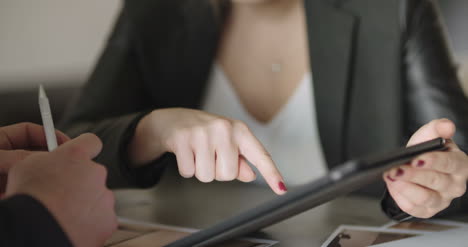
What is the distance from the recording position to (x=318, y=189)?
0.24m

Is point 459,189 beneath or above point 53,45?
beneath

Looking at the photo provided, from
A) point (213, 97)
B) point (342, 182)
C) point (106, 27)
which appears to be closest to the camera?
point (342, 182)

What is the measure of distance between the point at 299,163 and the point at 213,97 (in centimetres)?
18

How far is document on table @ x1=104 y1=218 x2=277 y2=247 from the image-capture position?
1.17ft

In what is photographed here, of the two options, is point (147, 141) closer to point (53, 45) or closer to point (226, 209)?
point (226, 209)

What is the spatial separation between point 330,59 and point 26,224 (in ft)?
1.59

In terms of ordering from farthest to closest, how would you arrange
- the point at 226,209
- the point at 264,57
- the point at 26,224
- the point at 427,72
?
the point at 264,57 → the point at 427,72 → the point at 226,209 → the point at 26,224

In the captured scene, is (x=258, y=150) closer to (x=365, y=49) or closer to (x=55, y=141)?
(x=55, y=141)

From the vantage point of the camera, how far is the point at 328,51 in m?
0.62

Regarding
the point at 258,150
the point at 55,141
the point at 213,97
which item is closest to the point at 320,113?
the point at 213,97

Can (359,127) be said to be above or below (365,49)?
below

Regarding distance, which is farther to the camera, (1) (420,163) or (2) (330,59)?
(2) (330,59)

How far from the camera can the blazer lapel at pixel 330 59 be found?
62 cm

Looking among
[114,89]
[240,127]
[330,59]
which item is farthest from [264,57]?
[240,127]
